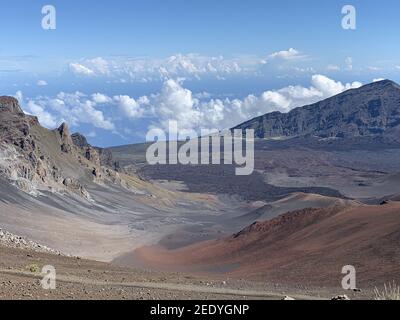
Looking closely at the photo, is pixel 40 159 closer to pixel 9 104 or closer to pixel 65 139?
pixel 9 104

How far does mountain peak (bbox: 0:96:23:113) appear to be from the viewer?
86.3 metres

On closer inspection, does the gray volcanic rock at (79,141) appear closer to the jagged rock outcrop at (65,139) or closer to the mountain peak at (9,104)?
the jagged rock outcrop at (65,139)

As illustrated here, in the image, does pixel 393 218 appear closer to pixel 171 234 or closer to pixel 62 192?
pixel 171 234

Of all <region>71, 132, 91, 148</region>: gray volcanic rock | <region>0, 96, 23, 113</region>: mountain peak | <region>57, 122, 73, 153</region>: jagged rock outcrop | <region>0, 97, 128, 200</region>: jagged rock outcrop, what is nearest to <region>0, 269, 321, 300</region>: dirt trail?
<region>0, 97, 128, 200</region>: jagged rock outcrop

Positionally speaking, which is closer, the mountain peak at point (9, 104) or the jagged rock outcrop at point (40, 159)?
the jagged rock outcrop at point (40, 159)

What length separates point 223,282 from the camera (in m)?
21.0

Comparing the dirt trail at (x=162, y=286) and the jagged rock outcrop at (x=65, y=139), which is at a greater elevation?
the jagged rock outcrop at (x=65, y=139)

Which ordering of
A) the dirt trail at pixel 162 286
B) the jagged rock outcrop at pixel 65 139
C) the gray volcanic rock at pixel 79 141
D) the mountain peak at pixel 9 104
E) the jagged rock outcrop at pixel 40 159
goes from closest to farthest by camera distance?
the dirt trail at pixel 162 286
the jagged rock outcrop at pixel 40 159
the mountain peak at pixel 9 104
the jagged rock outcrop at pixel 65 139
the gray volcanic rock at pixel 79 141

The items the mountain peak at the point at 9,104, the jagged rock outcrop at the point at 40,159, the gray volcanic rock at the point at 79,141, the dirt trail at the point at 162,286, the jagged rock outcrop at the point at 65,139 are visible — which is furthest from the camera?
the gray volcanic rock at the point at 79,141

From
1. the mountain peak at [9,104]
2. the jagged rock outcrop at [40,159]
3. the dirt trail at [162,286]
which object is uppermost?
the mountain peak at [9,104]

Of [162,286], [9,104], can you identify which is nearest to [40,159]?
[9,104]

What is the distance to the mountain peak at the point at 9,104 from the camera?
8631 cm

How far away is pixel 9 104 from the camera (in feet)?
288

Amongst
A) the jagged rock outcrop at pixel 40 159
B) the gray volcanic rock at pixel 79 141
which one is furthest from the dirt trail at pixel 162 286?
the gray volcanic rock at pixel 79 141
